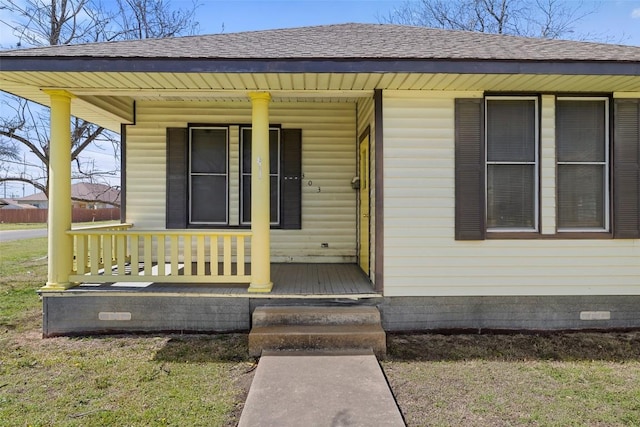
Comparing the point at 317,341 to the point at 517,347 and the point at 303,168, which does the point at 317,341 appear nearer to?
the point at 517,347

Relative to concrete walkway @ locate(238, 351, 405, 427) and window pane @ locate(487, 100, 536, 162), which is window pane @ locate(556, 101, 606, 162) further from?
concrete walkway @ locate(238, 351, 405, 427)

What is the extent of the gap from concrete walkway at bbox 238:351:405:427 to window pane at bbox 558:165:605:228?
9.89ft

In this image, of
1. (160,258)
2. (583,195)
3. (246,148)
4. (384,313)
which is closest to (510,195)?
(583,195)

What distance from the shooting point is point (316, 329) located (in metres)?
4.14

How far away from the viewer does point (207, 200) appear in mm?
6348

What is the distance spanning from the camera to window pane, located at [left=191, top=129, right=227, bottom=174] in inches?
250

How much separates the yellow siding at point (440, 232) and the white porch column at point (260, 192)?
4.64 feet

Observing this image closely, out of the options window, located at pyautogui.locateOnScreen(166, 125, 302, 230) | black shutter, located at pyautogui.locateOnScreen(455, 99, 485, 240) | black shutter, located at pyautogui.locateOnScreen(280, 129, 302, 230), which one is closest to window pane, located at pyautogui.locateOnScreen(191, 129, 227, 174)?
window, located at pyautogui.locateOnScreen(166, 125, 302, 230)

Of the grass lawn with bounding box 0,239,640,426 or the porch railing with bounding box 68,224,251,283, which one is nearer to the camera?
the grass lawn with bounding box 0,239,640,426

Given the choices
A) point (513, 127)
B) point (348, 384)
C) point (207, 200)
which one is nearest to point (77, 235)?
point (207, 200)

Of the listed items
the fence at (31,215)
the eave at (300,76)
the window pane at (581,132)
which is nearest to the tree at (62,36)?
the eave at (300,76)

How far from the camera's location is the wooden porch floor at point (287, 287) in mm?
4535

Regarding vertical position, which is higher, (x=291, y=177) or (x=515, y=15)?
(x=515, y=15)

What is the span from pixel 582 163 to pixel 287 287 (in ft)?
12.5
